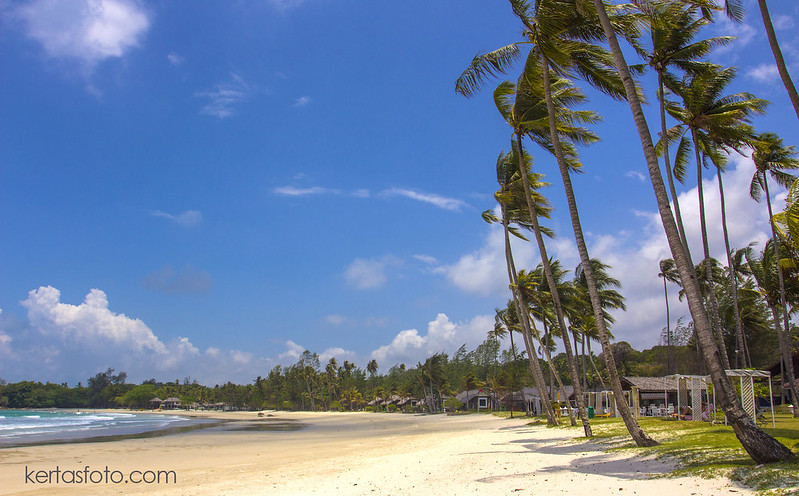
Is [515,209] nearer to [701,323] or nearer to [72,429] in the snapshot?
[701,323]

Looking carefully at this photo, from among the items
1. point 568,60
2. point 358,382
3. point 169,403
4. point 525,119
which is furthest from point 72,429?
point 169,403

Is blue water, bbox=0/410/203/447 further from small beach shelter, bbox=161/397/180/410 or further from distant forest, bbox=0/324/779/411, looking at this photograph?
small beach shelter, bbox=161/397/180/410

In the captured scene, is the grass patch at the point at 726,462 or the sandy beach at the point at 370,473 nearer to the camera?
the grass patch at the point at 726,462

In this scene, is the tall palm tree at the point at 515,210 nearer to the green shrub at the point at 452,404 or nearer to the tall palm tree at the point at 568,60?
the tall palm tree at the point at 568,60

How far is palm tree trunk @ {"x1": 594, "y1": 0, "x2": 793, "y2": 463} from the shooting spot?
23.8 feet

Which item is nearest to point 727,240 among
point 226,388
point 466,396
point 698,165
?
point 698,165

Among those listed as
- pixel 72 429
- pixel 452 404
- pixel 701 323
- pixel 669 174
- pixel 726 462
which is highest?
pixel 669 174

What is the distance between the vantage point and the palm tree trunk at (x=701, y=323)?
7.25 m

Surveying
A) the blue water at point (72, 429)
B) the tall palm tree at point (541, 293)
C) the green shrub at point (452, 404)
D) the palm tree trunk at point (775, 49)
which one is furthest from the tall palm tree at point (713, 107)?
the green shrub at point (452, 404)

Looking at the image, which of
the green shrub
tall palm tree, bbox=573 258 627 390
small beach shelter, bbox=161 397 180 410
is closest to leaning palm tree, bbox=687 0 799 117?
tall palm tree, bbox=573 258 627 390

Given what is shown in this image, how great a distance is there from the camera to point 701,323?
8344mm

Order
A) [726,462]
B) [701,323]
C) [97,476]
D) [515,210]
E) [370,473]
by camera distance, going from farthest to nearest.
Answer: [515,210] < [97,476] < [370,473] < [701,323] < [726,462]

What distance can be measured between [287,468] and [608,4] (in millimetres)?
15279

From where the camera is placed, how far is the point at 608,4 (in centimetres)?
1252
